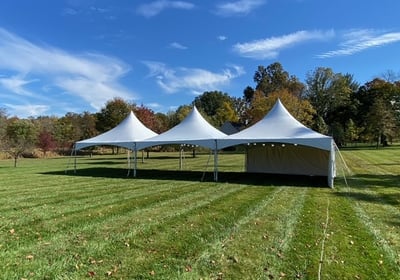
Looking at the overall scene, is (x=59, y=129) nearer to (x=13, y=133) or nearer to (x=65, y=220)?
(x=13, y=133)

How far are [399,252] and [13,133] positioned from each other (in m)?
40.6

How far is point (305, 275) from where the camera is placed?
14.2ft

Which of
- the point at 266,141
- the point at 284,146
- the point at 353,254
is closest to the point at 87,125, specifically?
the point at 284,146

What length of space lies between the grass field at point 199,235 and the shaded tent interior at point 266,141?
313 cm

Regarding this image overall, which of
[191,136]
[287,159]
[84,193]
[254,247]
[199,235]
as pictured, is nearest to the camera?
[254,247]

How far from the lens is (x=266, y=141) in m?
13.5

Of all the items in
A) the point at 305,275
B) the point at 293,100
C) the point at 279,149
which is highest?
the point at 293,100

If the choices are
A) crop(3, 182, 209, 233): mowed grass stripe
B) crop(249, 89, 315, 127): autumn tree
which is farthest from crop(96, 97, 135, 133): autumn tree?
crop(3, 182, 209, 233): mowed grass stripe

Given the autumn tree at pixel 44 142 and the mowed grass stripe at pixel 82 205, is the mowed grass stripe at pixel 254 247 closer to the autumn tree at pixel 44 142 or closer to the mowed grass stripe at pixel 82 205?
the mowed grass stripe at pixel 82 205

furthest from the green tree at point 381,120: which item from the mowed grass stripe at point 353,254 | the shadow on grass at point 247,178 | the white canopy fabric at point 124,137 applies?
the mowed grass stripe at point 353,254

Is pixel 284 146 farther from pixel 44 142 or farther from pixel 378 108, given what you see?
pixel 378 108

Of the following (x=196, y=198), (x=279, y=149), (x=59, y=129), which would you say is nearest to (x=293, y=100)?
(x=279, y=149)

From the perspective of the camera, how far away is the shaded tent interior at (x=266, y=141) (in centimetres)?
1349

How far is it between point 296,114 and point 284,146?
81.5ft
